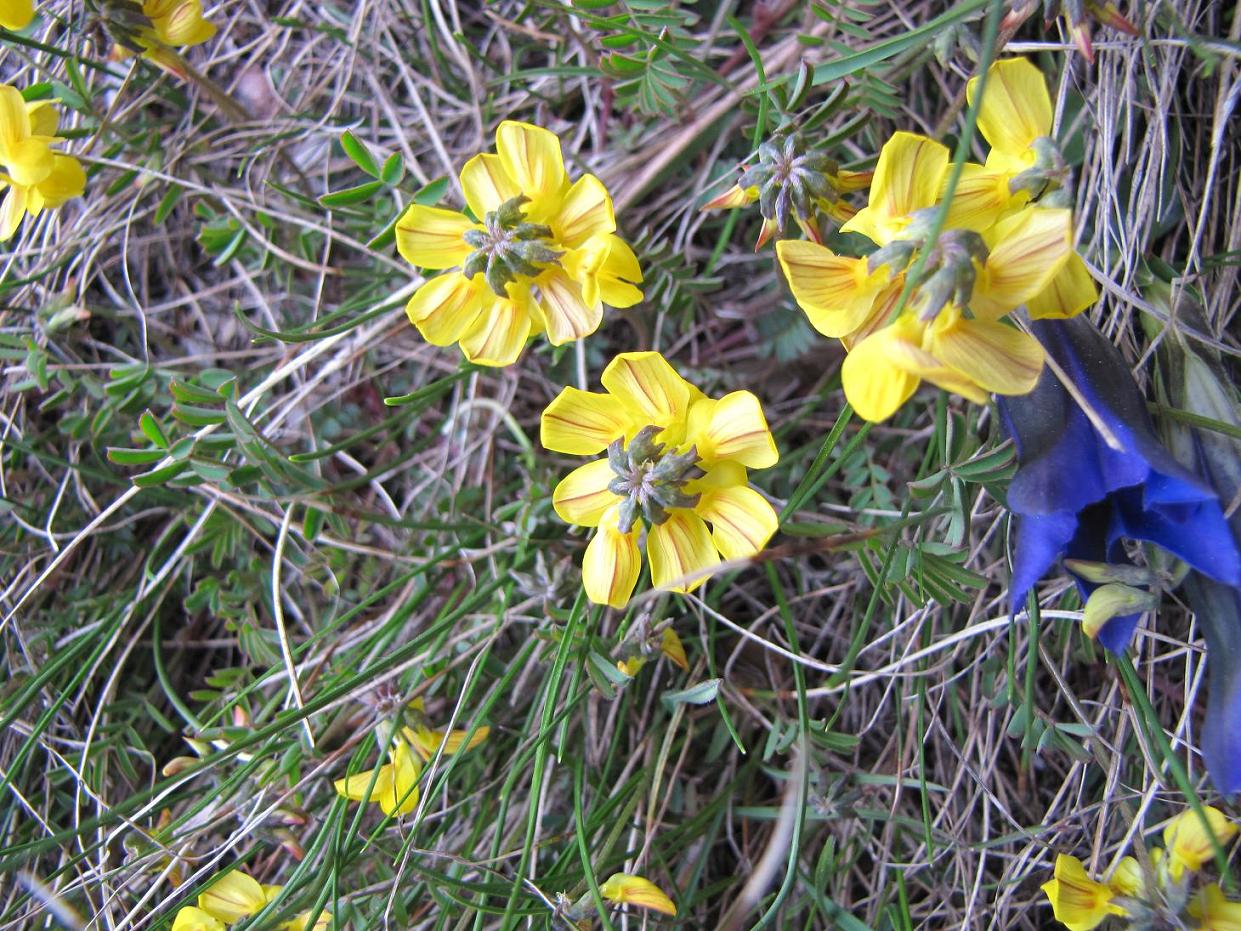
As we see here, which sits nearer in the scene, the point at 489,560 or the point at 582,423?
the point at 582,423

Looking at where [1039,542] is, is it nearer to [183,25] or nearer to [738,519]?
[738,519]

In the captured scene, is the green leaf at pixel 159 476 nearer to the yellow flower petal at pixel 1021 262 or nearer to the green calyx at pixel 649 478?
the green calyx at pixel 649 478

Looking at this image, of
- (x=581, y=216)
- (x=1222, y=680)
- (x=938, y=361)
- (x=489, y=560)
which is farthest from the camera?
(x=489, y=560)

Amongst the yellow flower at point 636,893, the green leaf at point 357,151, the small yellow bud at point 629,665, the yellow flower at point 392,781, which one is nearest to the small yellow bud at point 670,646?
the small yellow bud at point 629,665

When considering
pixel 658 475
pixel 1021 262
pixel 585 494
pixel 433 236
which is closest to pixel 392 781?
pixel 585 494

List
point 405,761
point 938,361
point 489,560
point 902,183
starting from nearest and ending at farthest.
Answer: point 938,361
point 902,183
point 405,761
point 489,560

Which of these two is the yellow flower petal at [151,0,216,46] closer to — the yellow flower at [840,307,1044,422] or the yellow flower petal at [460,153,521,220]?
the yellow flower petal at [460,153,521,220]

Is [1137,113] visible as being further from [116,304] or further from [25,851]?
[25,851]
